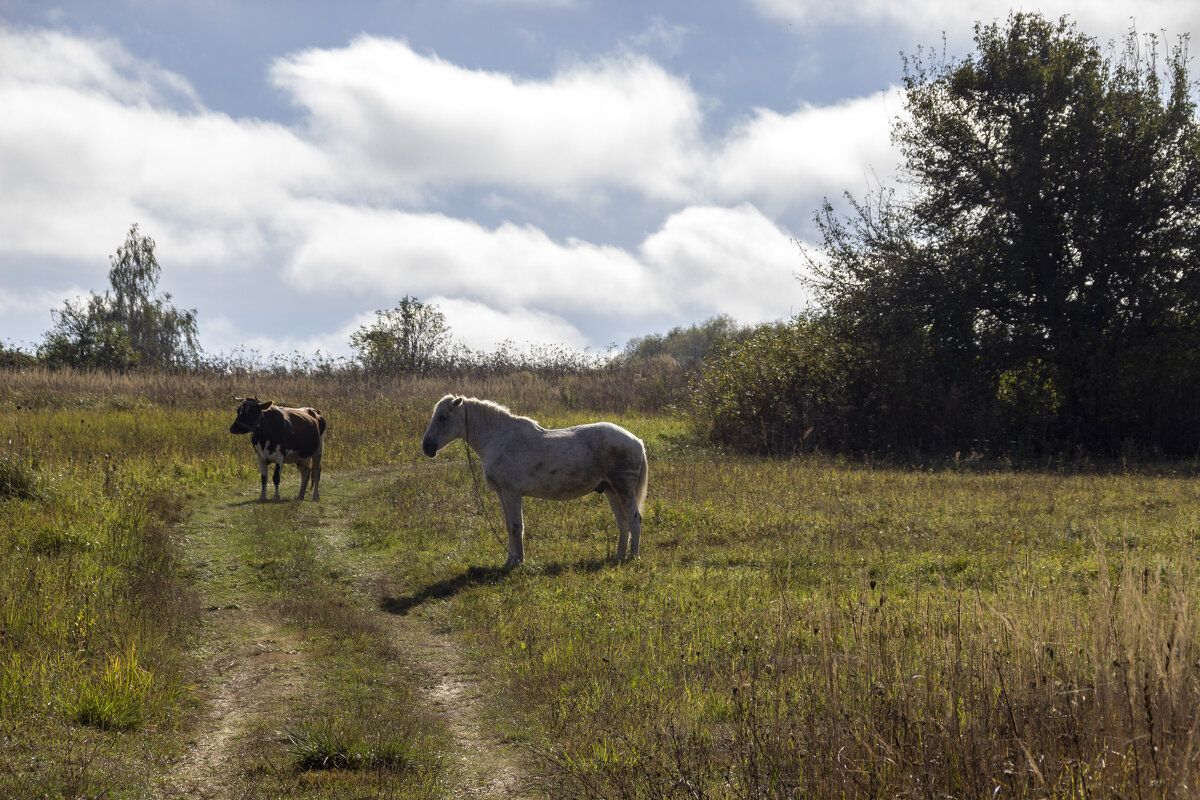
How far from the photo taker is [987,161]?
1175 inches

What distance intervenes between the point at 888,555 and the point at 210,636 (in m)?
8.43

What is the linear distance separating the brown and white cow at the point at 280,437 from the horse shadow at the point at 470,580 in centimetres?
804

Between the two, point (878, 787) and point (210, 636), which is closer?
point (878, 787)

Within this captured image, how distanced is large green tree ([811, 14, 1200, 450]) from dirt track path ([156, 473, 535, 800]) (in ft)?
75.9

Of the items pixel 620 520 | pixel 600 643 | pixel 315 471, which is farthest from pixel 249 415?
pixel 600 643

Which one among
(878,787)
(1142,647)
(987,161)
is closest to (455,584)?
(878,787)

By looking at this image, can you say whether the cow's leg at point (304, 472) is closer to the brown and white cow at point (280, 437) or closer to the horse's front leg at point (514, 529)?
the brown and white cow at point (280, 437)

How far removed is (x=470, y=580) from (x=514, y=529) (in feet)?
3.33

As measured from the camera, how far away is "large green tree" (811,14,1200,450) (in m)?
28.2

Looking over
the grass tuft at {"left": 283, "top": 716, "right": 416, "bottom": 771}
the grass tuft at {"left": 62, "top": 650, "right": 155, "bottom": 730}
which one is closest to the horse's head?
the grass tuft at {"left": 62, "top": 650, "right": 155, "bottom": 730}

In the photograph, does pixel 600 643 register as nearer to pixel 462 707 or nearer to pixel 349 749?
pixel 462 707

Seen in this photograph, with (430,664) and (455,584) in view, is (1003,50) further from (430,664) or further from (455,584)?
(430,664)

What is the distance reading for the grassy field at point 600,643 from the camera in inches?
Result: 198

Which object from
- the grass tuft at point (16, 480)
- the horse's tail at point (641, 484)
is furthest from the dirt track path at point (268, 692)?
the grass tuft at point (16, 480)
